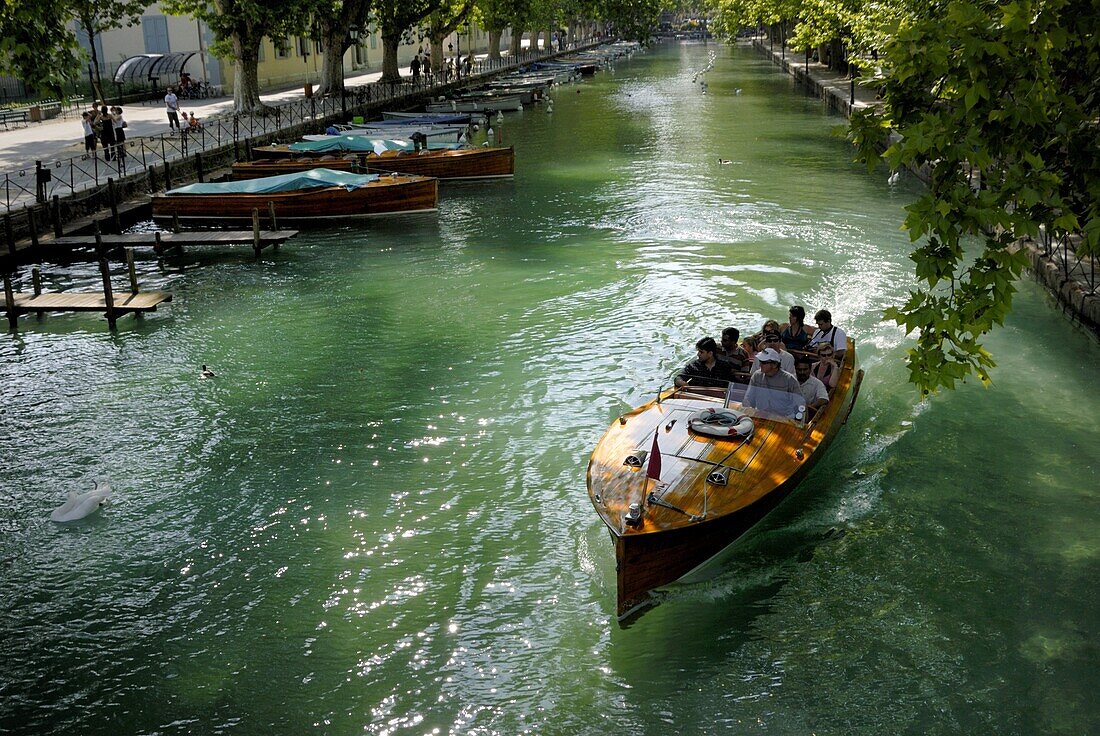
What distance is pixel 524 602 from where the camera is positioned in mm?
10289

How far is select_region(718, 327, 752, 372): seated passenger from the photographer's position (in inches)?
507

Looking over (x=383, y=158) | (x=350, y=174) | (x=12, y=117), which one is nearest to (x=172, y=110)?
(x=12, y=117)

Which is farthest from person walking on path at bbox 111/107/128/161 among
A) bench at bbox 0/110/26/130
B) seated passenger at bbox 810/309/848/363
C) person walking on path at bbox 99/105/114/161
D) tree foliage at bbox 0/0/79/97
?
seated passenger at bbox 810/309/848/363

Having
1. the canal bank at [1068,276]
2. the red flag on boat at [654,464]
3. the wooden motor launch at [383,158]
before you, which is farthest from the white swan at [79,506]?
the wooden motor launch at [383,158]

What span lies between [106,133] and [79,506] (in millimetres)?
23150

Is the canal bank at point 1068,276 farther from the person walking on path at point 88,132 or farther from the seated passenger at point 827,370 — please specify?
the person walking on path at point 88,132

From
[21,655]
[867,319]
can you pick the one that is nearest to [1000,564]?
[867,319]

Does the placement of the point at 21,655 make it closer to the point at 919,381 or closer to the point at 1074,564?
the point at 919,381

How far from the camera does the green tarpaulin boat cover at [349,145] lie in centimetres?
3319

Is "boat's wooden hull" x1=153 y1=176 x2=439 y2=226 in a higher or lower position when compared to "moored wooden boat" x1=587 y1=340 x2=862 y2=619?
higher

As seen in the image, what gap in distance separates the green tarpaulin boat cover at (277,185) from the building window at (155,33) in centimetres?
3087

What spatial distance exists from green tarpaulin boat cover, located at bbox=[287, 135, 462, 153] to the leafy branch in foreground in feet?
90.0

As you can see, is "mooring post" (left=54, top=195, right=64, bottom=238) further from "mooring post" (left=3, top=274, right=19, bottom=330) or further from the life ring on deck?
the life ring on deck

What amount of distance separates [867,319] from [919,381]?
439 inches
